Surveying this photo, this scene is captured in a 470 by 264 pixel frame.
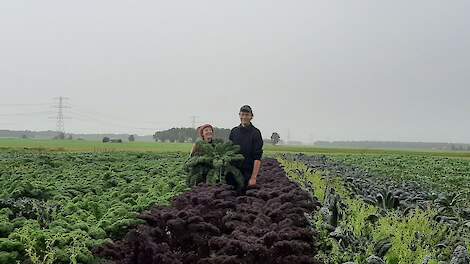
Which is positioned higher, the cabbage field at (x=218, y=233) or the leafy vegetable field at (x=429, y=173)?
the cabbage field at (x=218, y=233)

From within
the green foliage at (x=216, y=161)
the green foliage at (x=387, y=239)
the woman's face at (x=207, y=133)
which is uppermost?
the woman's face at (x=207, y=133)

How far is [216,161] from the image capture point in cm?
927

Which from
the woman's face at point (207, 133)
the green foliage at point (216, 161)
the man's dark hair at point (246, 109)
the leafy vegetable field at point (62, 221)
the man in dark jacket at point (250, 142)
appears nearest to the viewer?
the leafy vegetable field at point (62, 221)

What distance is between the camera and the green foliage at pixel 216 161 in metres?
9.34

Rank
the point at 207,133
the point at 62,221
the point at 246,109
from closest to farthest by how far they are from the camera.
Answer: the point at 62,221 < the point at 246,109 < the point at 207,133

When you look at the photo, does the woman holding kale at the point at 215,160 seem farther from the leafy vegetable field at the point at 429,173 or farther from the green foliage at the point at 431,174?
the leafy vegetable field at the point at 429,173

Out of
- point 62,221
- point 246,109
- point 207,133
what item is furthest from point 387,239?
point 207,133

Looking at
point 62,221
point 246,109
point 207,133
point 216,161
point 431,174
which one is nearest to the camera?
point 62,221

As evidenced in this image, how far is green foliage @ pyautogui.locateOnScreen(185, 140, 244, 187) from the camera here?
934 cm

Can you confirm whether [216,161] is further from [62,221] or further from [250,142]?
[62,221]

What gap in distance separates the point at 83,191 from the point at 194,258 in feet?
17.0

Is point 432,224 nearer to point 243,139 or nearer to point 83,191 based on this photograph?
point 243,139

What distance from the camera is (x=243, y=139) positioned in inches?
376

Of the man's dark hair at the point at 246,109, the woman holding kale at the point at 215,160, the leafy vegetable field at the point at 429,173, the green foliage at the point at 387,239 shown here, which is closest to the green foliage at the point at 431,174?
the leafy vegetable field at the point at 429,173
